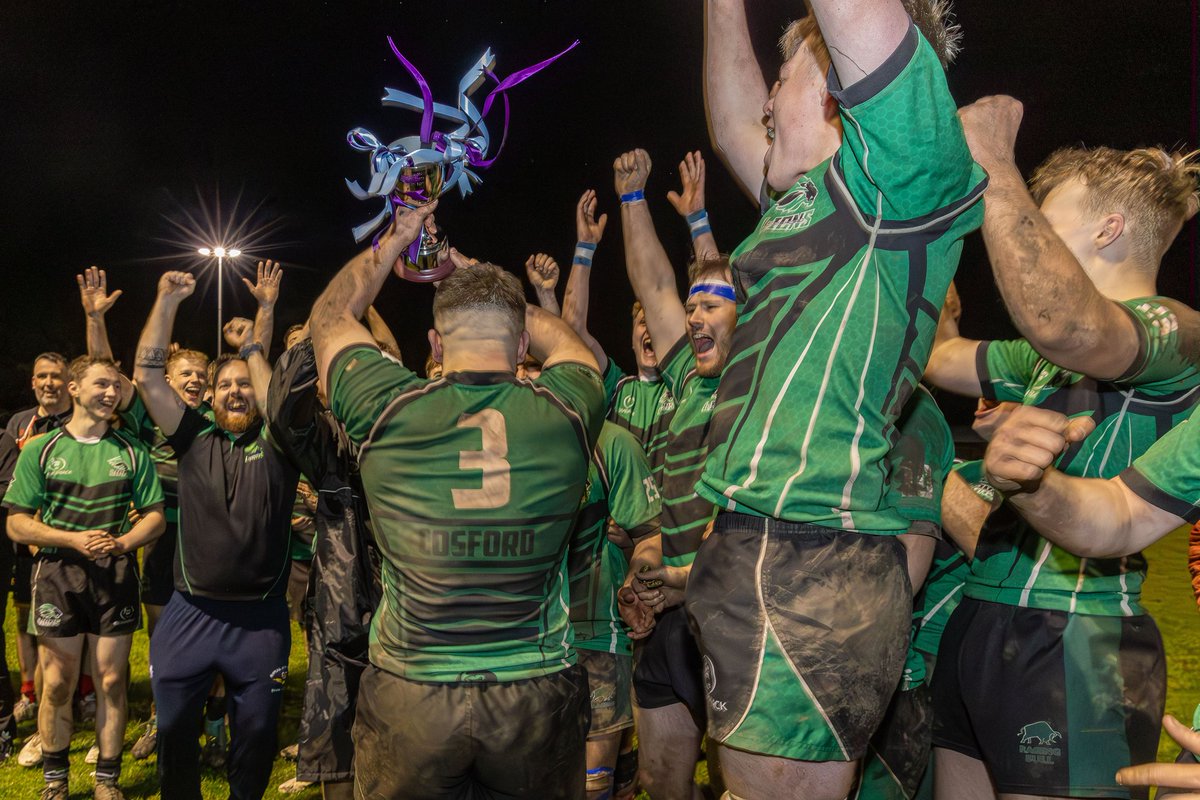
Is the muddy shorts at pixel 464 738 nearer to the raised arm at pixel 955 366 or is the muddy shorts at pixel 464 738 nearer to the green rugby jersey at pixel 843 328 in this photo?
the green rugby jersey at pixel 843 328

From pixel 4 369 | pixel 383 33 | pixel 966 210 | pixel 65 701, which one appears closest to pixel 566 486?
pixel 966 210

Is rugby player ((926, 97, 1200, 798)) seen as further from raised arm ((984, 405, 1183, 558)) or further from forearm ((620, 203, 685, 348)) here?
forearm ((620, 203, 685, 348))

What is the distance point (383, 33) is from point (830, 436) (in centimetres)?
2252

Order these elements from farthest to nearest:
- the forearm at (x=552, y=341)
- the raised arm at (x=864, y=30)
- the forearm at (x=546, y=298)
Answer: the forearm at (x=546, y=298)
the forearm at (x=552, y=341)
the raised arm at (x=864, y=30)

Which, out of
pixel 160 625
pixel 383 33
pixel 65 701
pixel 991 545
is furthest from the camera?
pixel 383 33

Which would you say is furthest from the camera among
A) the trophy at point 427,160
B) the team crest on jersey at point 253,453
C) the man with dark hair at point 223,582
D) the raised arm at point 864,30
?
the team crest on jersey at point 253,453

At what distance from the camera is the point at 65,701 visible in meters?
5.57

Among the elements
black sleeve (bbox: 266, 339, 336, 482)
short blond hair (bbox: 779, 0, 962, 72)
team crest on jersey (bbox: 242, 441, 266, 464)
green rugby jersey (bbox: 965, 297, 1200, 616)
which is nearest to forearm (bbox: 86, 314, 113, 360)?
team crest on jersey (bbox: 242, 441, 266, 464)

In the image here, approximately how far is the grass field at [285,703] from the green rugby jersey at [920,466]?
4.53m

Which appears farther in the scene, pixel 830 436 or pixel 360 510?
pixel 360 510

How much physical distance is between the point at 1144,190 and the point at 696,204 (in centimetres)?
210

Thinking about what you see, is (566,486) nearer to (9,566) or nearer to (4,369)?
(9,566)

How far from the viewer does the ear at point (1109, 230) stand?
2.63 m

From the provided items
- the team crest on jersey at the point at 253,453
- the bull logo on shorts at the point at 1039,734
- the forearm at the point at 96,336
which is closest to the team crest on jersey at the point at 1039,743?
the bull logo on shorts at the point at 1039,734
